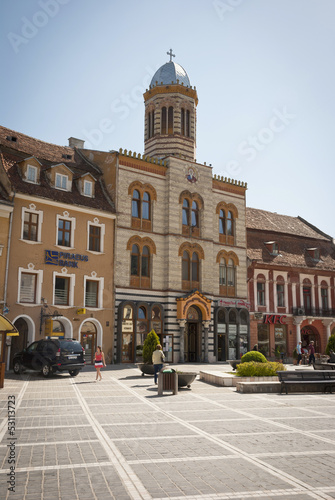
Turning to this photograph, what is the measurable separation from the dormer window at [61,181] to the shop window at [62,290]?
609 centimetres

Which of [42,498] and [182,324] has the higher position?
[182,324]

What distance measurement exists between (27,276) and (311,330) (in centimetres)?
2868

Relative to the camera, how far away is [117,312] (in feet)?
107

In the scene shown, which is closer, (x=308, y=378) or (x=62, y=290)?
(x=308, y=378)

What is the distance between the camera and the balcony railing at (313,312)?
43.4 meters

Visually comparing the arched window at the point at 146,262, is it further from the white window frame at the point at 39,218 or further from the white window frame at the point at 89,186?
the white window frame at the point at 39,218

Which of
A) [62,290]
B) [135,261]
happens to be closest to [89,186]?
[135,261]

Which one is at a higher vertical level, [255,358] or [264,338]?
[264,338]

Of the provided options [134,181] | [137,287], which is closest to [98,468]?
[137,287]

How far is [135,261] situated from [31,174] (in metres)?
9.65

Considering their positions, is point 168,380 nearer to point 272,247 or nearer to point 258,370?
point 258,370

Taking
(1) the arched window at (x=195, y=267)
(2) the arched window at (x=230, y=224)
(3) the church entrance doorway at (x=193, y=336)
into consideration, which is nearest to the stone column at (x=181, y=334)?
(3) the church entrance doorway at (x=193, y=336)

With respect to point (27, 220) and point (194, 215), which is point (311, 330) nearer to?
point (194, 215)

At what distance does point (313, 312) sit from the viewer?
44.8 meters
